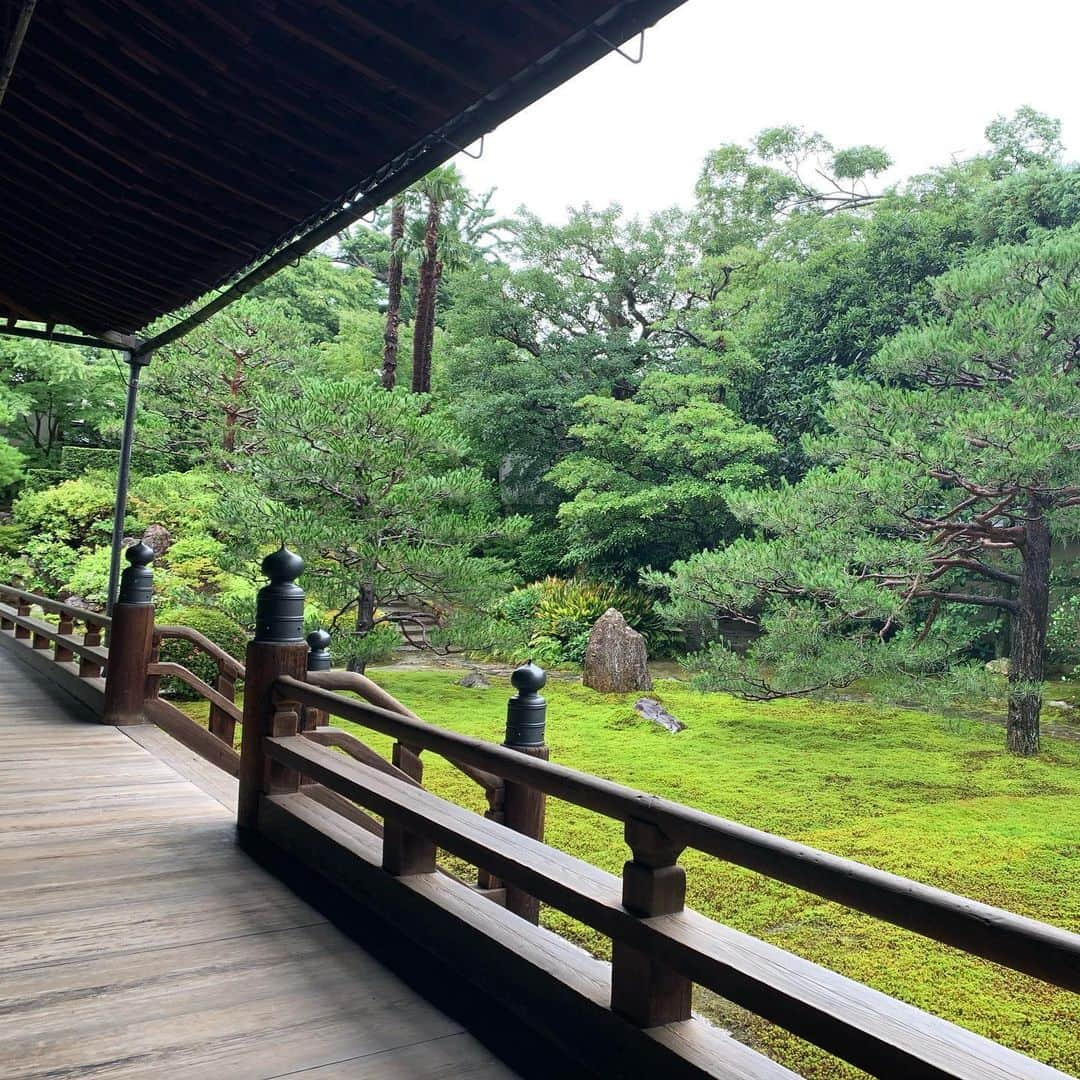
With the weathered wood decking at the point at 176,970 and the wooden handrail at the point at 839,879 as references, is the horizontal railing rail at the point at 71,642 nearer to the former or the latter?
the weathered wood decking at the point at 176,970

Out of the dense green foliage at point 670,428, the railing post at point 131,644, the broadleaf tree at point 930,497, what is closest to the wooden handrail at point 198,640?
the railing post at point 131,644

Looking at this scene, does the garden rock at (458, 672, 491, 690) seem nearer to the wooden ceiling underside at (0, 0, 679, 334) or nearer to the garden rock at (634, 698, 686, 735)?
the garden rock at (634, 698, 686, 735)

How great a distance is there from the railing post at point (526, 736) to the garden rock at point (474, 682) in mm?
6312

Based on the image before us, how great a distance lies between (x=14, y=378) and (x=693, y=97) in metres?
14.7

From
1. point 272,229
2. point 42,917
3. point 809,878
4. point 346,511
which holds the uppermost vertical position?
point 272,229

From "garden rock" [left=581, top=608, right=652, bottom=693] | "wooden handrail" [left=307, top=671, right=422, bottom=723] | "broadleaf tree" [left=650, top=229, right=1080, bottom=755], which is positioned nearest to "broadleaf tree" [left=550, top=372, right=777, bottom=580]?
"garden rock" [left=581, top=608, right=652, bottom=693]

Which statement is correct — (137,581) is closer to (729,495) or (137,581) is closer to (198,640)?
(198,640)

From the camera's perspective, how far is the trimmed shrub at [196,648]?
7156mm

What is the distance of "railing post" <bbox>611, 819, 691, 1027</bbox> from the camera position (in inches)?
47.1

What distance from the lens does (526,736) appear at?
235cm

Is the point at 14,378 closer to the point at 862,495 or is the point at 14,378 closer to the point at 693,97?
the point at 862,495

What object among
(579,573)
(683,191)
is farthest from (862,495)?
(683,191)

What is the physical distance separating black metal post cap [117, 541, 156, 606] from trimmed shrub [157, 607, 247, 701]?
3.00m

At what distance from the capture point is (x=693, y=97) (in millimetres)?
19047
